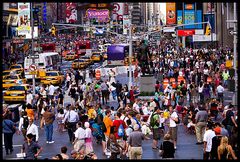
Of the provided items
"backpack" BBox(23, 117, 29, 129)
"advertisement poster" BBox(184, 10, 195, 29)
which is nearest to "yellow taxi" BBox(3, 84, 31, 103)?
"backpack" BBox(23, 117, 29, 129)

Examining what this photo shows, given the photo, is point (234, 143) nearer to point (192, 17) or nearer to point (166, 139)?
point (166, 139)

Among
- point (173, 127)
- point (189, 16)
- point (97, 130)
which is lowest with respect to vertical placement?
point (97, 130)

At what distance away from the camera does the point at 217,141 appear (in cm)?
1530

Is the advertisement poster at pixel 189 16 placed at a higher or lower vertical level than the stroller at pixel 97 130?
higher

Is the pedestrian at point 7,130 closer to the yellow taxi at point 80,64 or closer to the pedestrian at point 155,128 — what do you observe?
the pedestrian at point 155,128

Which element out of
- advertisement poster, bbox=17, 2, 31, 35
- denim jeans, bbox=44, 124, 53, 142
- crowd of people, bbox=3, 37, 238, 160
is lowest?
denim jeans, bbox=44, 124, 53, 142

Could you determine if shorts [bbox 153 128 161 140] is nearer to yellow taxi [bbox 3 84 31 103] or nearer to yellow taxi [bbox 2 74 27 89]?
yellow taxi [bbox 3 84 31 103]

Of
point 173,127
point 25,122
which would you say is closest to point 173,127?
point 173,127

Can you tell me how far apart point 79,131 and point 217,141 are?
3.71 metres

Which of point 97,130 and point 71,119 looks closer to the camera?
point 97,130

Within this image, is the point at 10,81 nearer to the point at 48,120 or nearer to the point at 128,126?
the point at 48,120

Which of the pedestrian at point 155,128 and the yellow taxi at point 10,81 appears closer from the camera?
the pedestrian at point 155,128

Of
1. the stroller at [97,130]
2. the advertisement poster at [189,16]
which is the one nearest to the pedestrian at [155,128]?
the stroller at [97,130]

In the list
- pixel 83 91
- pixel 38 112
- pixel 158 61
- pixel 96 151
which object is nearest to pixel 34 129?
pixel 96 151
